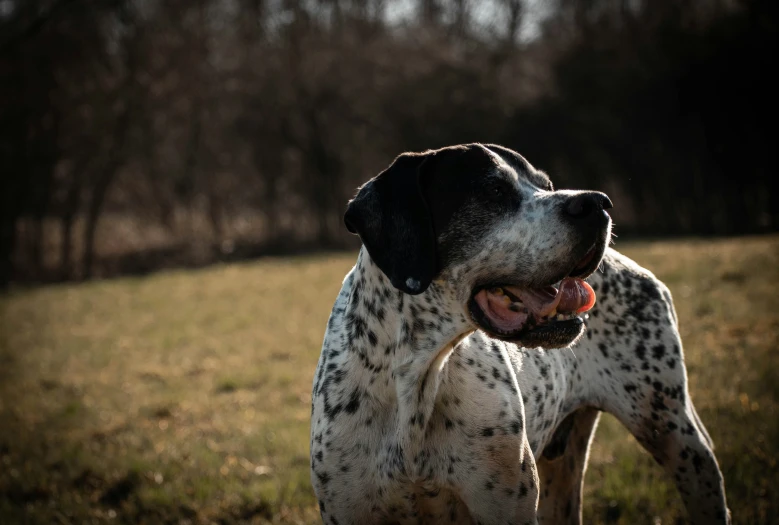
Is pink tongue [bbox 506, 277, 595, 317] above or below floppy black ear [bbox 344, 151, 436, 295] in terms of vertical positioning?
below

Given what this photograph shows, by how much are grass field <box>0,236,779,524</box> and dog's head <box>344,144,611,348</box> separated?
2.16 meters

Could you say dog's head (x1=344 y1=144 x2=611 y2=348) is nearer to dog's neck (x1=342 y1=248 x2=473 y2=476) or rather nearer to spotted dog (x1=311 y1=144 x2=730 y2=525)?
spotted dog (x1=311 y1=144 x2=730 y2=525)

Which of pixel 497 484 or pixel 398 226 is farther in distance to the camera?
pixel 497 484

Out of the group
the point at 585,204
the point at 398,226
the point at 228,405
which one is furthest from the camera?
the point at 228,405

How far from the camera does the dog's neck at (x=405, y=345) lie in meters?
3.15

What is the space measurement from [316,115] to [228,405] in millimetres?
18331

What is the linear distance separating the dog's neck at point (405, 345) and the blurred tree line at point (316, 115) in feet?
59.9

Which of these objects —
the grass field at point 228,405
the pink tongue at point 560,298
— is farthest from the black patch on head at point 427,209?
the grass field at point 228,405

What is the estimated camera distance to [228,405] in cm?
782

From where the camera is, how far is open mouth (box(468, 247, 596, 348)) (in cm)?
299

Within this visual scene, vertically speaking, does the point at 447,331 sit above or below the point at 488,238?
below

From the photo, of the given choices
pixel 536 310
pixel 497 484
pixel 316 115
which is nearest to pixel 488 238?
pixel 536 310

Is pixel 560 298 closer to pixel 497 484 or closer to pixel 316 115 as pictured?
pixel 497 484

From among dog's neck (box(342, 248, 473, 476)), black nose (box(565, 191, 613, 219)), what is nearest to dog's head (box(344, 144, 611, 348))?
black nose (box(565, 191, 613, 219))
